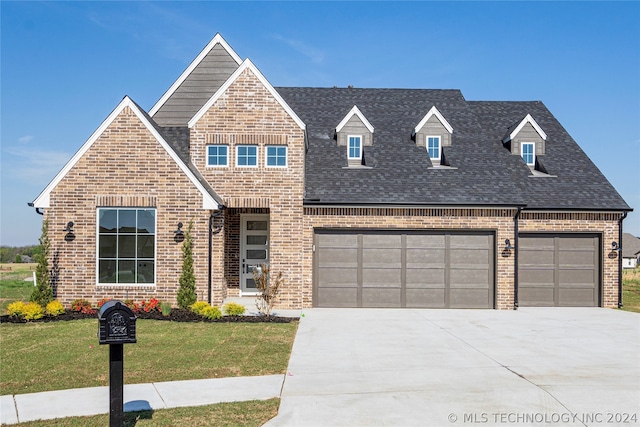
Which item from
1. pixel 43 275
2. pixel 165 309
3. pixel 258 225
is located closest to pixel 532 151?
pixel 258 225

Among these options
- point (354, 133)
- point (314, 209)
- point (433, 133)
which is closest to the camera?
point (314, 209)

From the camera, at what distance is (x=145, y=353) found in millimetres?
9953

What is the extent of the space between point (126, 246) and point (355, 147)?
340 inches

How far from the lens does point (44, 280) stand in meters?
14.9

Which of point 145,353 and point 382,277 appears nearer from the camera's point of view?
point 145,353

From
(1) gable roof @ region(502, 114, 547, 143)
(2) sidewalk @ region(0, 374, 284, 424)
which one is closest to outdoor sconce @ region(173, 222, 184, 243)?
(2) sidewalk @ region(0, 374, 284, 424)

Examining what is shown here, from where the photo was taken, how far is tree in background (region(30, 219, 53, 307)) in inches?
580

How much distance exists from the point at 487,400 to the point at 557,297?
1268cm

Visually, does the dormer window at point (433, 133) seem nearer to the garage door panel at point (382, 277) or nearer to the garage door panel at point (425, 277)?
the garage door panel at point (425, 277)

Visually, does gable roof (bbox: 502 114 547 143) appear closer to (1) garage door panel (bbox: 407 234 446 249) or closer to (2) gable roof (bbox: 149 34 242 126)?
(1) garage door panel (bbox: 407 234 446 249)

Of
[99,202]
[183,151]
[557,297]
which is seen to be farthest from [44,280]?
[557,297]

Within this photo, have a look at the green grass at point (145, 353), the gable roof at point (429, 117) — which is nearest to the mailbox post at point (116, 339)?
the green grass at point (145, 353)

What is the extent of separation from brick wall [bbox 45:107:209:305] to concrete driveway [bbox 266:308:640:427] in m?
4.11

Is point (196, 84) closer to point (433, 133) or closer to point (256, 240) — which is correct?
point (256, 240)
